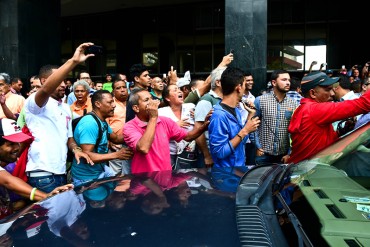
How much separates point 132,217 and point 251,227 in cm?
56

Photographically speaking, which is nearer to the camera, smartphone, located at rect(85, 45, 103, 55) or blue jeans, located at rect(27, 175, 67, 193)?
smartphone, located at rect(85, 45, 103, 55)

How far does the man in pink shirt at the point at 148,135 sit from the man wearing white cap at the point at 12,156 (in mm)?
931

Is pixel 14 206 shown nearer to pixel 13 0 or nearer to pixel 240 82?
pixel 240 82

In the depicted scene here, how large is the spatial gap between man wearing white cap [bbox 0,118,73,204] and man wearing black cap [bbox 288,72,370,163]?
2229mm

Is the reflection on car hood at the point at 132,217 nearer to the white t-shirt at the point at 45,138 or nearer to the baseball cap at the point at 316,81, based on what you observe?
the white t-shirt at the point at 45,138

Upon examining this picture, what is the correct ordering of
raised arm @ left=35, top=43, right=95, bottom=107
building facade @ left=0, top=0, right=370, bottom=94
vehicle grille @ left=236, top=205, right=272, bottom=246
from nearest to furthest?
vehicle grille @ left=236, top=205, right=272, bottom=246 → raised arm @ left=35, top=43, right=95, bottom=107 → building facade @ left=0, top=0, right=370, bottom=94

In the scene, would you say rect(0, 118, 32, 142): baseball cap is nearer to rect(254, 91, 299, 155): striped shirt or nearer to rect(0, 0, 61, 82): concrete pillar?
rect(254, 91, 299, 155): striped shirt

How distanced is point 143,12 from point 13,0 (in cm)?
728

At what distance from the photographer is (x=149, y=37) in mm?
18844

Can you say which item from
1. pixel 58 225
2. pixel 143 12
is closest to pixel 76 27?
pixel 143 12

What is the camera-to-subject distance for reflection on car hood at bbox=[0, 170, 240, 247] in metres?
1.67

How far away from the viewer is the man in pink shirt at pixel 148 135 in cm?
373

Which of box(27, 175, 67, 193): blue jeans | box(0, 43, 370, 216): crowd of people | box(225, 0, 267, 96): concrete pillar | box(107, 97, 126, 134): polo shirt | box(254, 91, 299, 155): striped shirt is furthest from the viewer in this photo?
box(225, 0, 267, 96): concrete pillar

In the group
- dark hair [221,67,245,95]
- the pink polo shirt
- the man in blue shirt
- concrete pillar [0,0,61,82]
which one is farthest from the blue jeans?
concrete pillar [0,0,61,82]
